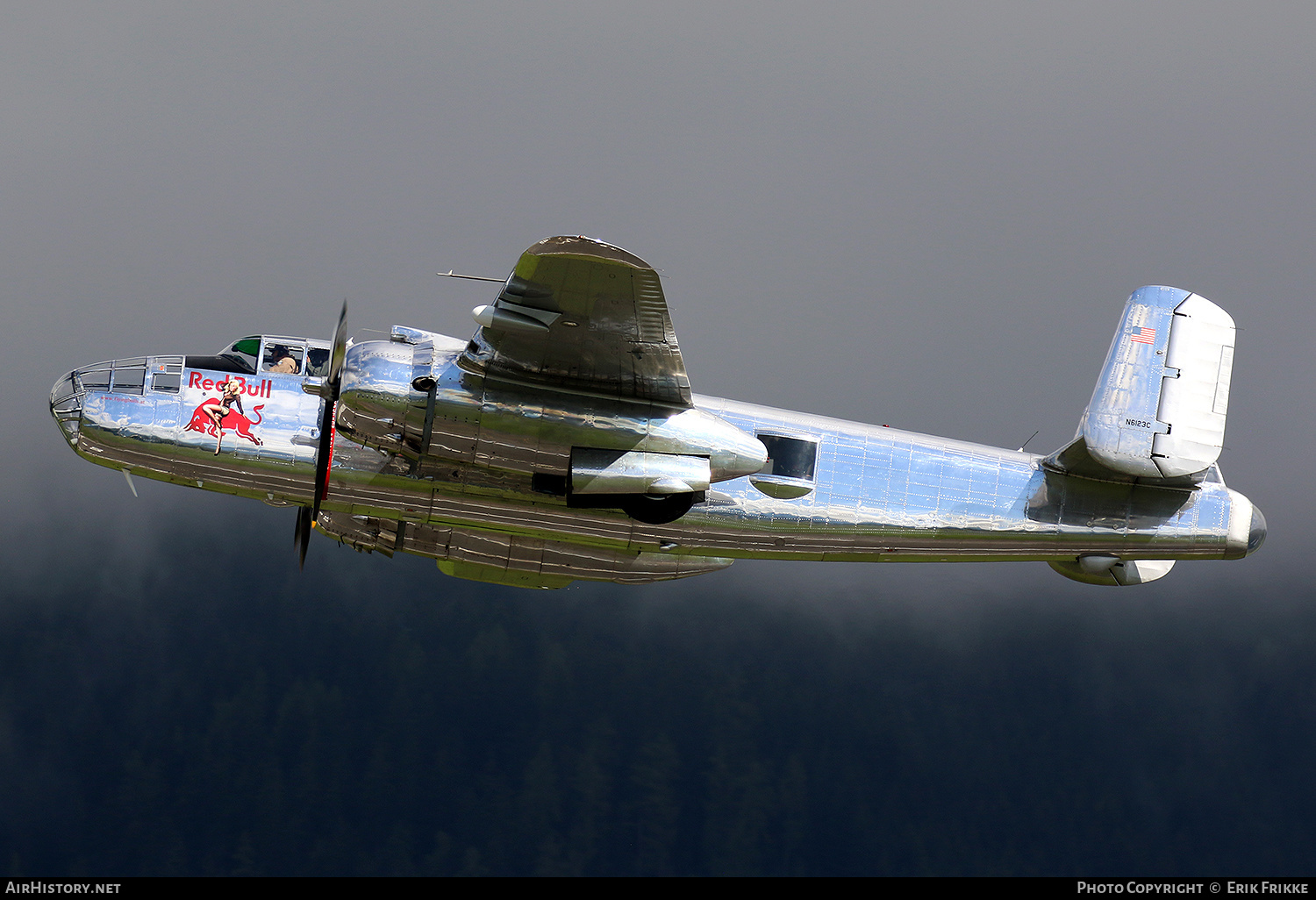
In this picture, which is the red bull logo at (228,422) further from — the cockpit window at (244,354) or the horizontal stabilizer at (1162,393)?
the horizontal stabilizer at (1162,393)

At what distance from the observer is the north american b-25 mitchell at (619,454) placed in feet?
42.4

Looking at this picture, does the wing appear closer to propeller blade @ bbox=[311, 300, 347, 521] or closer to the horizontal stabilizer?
propeller blade @ bbox=[311, 300, 347, 521]

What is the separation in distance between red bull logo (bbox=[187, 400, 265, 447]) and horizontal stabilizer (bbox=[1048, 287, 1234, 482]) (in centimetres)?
1056

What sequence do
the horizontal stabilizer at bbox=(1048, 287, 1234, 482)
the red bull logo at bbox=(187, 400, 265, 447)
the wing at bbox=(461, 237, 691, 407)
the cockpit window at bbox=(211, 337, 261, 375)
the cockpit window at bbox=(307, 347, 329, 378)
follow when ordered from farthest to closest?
1. the horizontal stabilizer at bbox=(1048, 287, 1234, 482)
2. the cockpit window at bbox=(307, 347, 329, 378)
3. the cockpit window at bbox=(211, 337, 261, 375)
4. the red bull logo at bbox=(187, 400, 265, 447)
5. the wing at bbox=(461, 237, 691, 407)

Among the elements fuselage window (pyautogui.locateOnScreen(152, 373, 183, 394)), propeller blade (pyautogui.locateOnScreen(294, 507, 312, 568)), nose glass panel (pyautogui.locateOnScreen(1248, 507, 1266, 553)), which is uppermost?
fuselage window (pyautogui.locateOnScreen(152, 373, 183, 394))

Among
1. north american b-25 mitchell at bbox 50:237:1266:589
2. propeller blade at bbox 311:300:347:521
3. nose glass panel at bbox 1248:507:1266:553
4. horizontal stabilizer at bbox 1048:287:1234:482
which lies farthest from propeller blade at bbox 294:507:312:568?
nose glass panel at bbox 1248:507:1266:553

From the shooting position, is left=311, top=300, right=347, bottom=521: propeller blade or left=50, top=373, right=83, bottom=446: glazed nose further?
left=50, top=373, right=83, bottom=446: glazed nose

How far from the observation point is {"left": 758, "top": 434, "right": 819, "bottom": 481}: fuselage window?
592 inches

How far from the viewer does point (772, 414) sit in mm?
15203

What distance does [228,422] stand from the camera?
14.4m

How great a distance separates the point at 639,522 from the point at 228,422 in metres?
5.36
